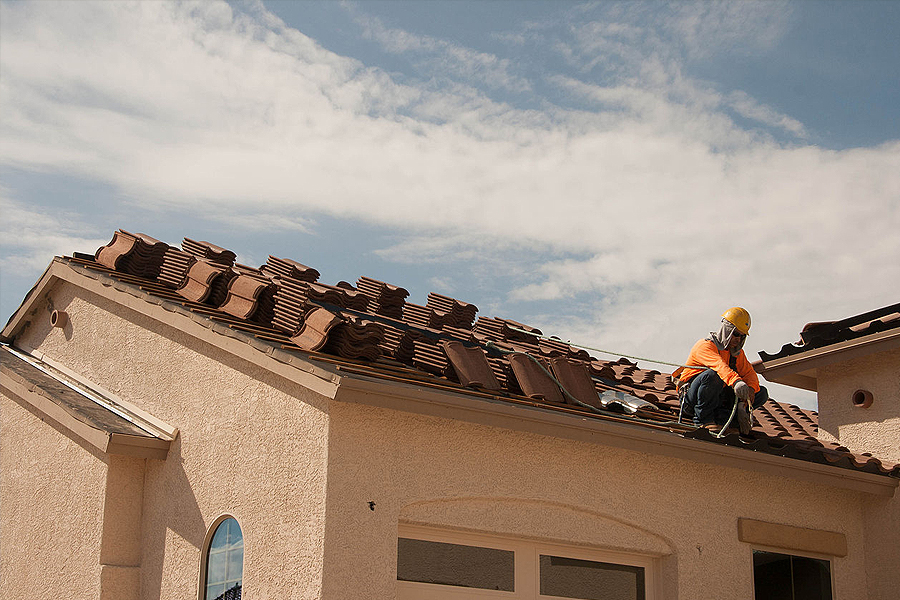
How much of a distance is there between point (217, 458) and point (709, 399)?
16.4 ft

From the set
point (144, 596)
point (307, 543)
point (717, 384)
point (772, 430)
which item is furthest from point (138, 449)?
point (772, 430)

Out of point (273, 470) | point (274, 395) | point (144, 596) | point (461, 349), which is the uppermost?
point (461, 349)

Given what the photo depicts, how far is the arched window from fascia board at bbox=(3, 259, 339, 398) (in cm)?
133

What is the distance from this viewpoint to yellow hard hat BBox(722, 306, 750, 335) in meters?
10.6

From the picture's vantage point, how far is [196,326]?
28.3 feet

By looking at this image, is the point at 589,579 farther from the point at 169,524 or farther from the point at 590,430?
the point at 169,524

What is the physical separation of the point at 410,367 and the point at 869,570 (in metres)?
5.62

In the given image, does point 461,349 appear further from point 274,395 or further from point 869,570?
point 869,570

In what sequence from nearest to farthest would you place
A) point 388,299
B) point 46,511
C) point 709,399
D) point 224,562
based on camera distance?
point 224,562, point 46,511, point 709,399, point 388,299

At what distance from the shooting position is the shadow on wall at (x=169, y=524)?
8.17 m

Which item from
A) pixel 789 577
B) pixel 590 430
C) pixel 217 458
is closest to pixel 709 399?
pixel 789 577

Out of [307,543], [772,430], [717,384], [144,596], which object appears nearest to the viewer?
[307,543]

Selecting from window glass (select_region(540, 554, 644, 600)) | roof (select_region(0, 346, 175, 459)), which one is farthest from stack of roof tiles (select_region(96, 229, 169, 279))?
window glass (select_region(540, 554, 644, 600))

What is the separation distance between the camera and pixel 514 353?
9359 millimetres
